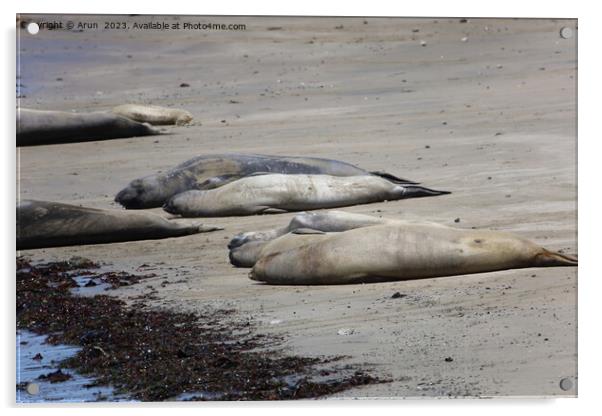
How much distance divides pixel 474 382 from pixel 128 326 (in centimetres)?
190

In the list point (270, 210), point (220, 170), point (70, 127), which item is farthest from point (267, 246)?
point (70, 127)

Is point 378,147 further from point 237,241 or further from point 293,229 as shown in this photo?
point 237,241

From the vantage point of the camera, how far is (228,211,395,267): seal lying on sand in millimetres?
8125

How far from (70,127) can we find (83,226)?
57 centimetres

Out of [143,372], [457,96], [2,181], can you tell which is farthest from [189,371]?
[457,96]

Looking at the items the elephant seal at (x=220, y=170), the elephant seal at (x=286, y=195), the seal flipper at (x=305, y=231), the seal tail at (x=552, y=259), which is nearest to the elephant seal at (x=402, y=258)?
the seal tail at (x=552, y=259)

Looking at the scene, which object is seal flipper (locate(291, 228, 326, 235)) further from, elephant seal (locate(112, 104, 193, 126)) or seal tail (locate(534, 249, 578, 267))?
seal tail (locate(534, 249, 578, 267))

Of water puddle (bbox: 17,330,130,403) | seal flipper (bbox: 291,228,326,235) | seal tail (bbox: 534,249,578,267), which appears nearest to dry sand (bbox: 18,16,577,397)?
seal tail (bbox: 534,249,578,267)

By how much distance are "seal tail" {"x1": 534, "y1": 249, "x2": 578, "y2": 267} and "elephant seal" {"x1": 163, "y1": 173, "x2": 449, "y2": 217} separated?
2.27ft

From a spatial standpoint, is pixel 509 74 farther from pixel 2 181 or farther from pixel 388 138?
pixel 2 181

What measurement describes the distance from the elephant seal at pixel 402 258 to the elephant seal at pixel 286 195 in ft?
1.22

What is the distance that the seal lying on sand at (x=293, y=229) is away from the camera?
8.12 m

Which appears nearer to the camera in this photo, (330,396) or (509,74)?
(330,396)
